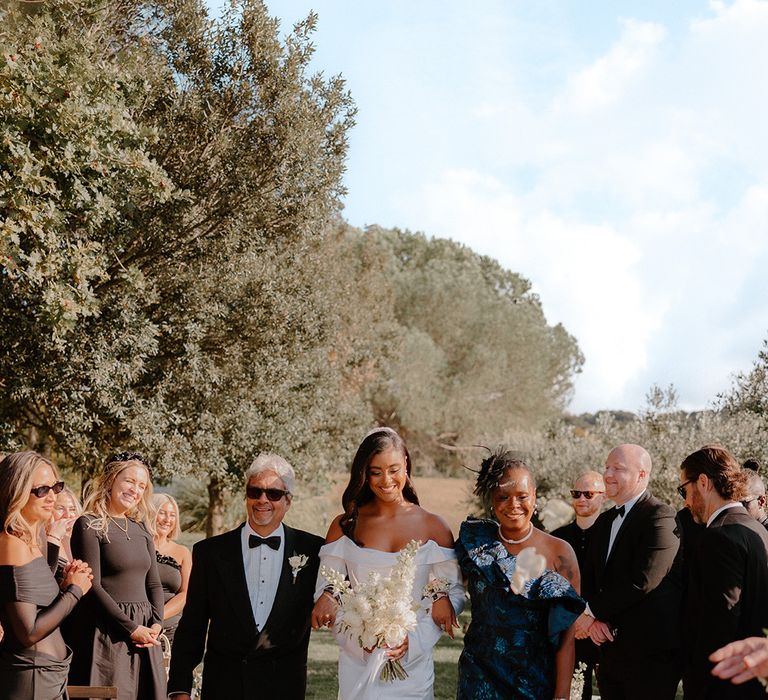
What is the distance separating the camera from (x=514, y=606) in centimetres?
407

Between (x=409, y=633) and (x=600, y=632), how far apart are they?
197 centimetres

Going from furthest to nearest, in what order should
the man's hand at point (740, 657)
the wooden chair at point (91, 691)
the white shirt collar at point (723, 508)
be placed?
the white shirt collar at point (723, 508) < the wooden chair at point (91, 691) < the man's hand at point (740, 657)

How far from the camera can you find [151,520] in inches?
237

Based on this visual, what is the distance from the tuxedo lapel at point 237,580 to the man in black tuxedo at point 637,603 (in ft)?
7.62

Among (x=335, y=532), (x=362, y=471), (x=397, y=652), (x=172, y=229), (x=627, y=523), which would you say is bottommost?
(x=397, y=652)

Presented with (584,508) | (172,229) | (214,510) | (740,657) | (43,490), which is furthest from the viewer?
(214,510)

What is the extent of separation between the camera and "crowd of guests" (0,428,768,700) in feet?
13.4

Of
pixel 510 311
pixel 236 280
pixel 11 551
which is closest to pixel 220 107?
pixel 236 280

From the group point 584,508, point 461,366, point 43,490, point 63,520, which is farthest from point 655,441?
point 461,366

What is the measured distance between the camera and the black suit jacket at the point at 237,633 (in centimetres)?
411

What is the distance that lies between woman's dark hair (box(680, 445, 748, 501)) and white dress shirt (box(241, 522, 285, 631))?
8.79 ft

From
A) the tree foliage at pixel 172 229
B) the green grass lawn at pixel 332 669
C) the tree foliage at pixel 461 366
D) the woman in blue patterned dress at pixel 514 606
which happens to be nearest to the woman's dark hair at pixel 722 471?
the woman in blue patterned dress at pixel 514 606

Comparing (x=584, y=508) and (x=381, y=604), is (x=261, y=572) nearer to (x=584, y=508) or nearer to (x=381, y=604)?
(x=381, y=604)

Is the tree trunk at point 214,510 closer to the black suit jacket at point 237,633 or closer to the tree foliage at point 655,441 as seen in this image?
the tree foliage at point 655,441
